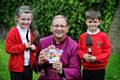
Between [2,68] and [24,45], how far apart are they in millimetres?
3299

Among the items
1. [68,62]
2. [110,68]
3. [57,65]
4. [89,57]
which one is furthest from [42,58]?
[110,68]

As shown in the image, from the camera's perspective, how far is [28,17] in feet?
19.8

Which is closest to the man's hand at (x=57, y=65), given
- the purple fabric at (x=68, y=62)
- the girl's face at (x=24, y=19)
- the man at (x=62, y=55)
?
the man at (x=62, y=55)

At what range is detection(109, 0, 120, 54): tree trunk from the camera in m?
10.3

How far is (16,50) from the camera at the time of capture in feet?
19.5

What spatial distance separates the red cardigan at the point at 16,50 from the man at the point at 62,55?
39cm

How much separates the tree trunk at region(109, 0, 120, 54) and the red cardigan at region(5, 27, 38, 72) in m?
4.53

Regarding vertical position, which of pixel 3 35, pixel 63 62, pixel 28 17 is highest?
pixel 28 17

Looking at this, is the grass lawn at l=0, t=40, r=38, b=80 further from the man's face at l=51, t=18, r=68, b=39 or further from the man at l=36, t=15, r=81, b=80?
the man's face at l=51, t=18, r=68, b=39

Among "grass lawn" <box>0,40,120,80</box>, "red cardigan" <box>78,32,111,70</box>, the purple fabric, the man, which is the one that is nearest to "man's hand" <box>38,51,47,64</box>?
the man

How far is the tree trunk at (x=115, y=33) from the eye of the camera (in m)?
10.3

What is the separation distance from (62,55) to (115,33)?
499 centimetres

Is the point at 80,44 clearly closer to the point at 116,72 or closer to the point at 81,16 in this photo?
the point at 116,72

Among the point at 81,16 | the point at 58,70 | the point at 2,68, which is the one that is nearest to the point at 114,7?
the point at 81,16
